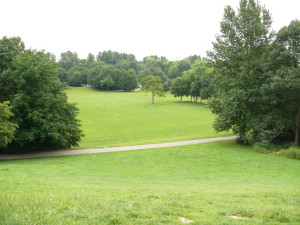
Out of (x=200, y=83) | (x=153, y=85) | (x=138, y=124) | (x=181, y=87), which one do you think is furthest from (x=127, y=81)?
(x=138, y=124)

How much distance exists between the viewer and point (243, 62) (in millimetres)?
33344

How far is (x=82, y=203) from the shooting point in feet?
27.9

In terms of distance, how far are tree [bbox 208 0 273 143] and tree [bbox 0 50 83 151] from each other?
1893 cm

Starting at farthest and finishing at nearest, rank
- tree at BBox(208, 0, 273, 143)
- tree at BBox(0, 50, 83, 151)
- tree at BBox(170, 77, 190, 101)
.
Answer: tree at BBox(170, 77, 190, 101), tree at BBox(208, 0, 273, 143), tree at BBox(0, 50, 83, 151)

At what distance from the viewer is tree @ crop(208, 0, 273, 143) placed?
32406 mm

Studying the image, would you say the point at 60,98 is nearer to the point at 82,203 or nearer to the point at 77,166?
the point at 77,166

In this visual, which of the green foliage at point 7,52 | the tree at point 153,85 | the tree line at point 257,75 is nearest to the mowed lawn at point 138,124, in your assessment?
the tree line at point 257,75

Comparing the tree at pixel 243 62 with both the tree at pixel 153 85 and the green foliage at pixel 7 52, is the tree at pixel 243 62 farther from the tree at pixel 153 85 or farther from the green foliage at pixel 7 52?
the tree at pixel 153 85

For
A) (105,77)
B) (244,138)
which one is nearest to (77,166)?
(244,138)

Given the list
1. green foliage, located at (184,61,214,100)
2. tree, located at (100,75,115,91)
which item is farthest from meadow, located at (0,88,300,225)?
tree, located at (100,75,115,91)

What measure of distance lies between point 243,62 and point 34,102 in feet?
81.4

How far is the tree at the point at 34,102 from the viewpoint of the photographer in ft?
92.9

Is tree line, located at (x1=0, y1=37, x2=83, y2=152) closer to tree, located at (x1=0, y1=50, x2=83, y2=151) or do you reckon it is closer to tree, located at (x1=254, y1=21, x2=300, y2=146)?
tree, located at (x1=0, y1=50, x2=83, y2=151)

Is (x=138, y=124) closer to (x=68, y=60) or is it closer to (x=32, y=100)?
(x=32, y=100)
